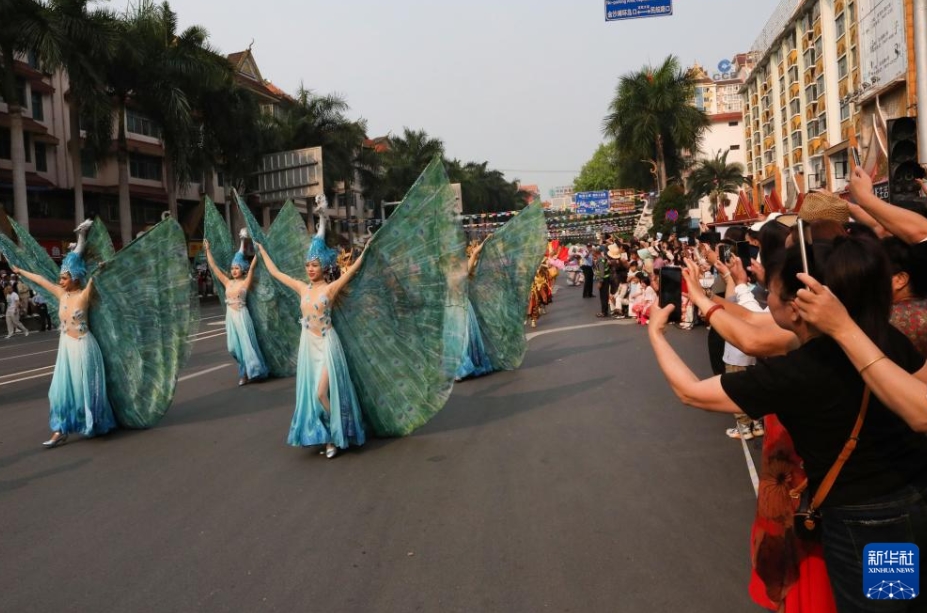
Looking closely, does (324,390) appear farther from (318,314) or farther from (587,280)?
(587,280)

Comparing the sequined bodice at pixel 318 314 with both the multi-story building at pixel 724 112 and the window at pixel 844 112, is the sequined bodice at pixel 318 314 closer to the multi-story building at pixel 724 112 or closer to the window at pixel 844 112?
the window at pixel 844 112

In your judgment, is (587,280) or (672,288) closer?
(672,288)

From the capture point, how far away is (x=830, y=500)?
2336 millimetres

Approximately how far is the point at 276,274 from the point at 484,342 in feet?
13.5

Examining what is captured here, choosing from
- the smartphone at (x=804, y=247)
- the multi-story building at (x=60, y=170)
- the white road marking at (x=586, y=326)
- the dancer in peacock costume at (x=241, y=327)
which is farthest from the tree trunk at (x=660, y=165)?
the smartphone at (x=804, y=247)

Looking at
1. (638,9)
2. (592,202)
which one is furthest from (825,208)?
(592,202)

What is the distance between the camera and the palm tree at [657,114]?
45188mm

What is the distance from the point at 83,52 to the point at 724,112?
68.7 metres

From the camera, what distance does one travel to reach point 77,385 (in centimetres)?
791

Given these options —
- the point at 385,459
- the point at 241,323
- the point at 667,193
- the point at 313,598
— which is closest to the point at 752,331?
the point at 313,598

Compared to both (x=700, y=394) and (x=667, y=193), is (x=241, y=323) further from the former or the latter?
(x=667, y=193)

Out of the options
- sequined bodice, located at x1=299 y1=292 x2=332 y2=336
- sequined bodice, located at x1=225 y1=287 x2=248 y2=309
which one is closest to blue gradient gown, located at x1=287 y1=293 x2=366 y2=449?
sequined bodice, located at x1=299 y1=292 x2=332 y2=336

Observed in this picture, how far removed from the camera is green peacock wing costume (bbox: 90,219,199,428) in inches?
327

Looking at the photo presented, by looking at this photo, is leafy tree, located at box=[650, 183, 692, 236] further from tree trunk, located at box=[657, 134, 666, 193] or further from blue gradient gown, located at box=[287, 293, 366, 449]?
blue gradient gown, located at box=[287, 293, 366, 449]
